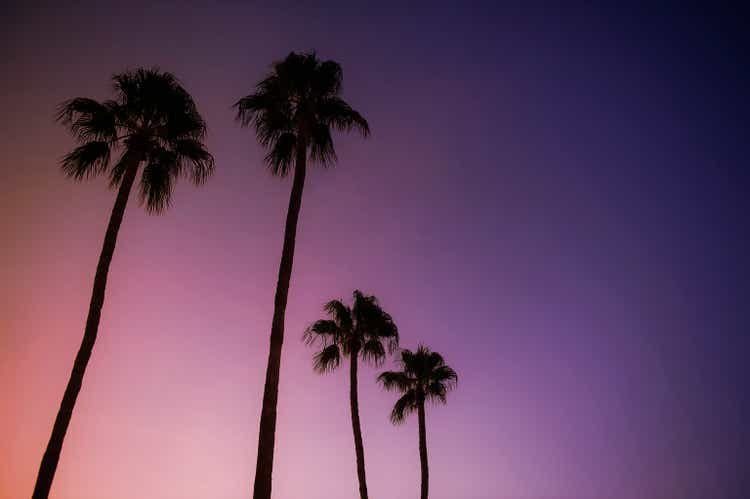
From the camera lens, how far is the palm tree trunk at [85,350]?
39.7ft

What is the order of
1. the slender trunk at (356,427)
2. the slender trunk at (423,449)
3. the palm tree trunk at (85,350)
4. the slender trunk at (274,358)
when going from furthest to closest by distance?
the slender trunk at (423,449) → the slender trunk at (356,427) → the palm tree trunk at (85,350) → the slender trunk at (274,358)

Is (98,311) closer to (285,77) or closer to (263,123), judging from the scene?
(263,123)

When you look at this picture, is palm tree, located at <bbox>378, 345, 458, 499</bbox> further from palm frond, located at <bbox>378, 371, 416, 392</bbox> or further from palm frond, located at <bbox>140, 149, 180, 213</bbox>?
palm frond, located at <bbox>140, 149, 180, 213</bbox>

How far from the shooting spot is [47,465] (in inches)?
477

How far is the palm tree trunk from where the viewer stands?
12086mm

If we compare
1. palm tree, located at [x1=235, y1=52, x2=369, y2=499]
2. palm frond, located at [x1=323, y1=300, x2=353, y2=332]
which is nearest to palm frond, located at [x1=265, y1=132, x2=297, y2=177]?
palm tree, located at [x1=235, y1=52, x2=369, y2=499]

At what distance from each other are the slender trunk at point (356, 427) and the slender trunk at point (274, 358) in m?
14.2

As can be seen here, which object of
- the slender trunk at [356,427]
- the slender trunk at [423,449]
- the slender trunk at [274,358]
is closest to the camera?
the slender trunk at [274,358]

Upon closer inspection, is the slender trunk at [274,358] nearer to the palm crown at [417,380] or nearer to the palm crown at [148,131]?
the palm crown at [148,131]

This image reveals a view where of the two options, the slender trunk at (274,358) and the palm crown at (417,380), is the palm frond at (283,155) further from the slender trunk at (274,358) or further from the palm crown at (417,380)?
the palm crown at (417,380)

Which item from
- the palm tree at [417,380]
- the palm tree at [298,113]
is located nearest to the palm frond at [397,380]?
the palm tree at [417,380]

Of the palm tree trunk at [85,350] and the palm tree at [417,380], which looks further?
the palm tree at [417,380]

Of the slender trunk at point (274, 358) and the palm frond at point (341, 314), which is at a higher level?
the palm frond at point (341, 314)

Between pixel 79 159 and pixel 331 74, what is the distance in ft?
30.2
